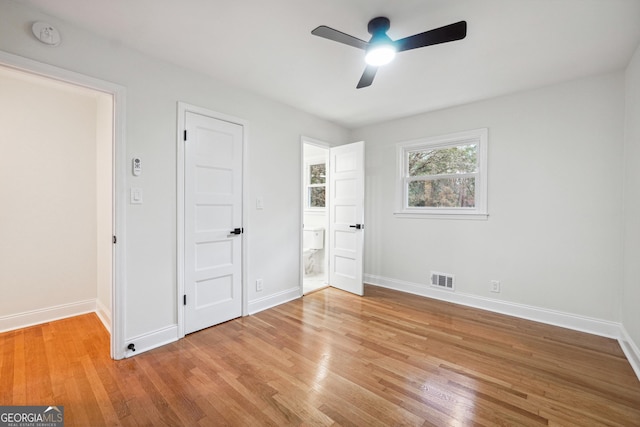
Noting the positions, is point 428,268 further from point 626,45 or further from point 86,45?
point 86,45

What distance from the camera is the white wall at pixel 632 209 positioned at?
2.21 metres

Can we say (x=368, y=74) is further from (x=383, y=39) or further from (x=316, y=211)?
(x=316, y=211)

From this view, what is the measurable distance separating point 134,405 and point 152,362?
1.67ft

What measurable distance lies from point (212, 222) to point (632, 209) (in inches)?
150

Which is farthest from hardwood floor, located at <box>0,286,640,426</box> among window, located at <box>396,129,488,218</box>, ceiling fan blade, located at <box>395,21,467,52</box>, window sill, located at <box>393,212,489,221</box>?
ceiling fan blade, located at <box>395,21,467,52</box>

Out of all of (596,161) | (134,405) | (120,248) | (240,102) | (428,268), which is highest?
(240,102)

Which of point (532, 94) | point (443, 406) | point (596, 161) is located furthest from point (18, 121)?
point (596, 161)

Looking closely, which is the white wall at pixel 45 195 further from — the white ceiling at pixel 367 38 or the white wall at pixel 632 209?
the white wall at pixel 632 209

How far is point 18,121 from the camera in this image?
278 cm

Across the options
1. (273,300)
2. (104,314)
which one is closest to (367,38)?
(273,300)

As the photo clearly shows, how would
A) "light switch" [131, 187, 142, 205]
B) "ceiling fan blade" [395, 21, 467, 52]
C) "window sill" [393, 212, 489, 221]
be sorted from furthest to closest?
"window sill" [393, 212, 489, 221] → "light switch" [131, 187, 142, 205] → "ceiling fan blade" [395, 21, 467, 52]

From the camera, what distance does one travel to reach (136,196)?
2307mm

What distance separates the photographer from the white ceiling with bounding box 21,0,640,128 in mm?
1803

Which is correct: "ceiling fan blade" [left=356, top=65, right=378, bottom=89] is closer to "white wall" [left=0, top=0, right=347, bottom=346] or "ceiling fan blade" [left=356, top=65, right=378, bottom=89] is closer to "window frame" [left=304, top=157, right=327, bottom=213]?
"white wall" [left=0, top=0, right=347, bottom=346]
